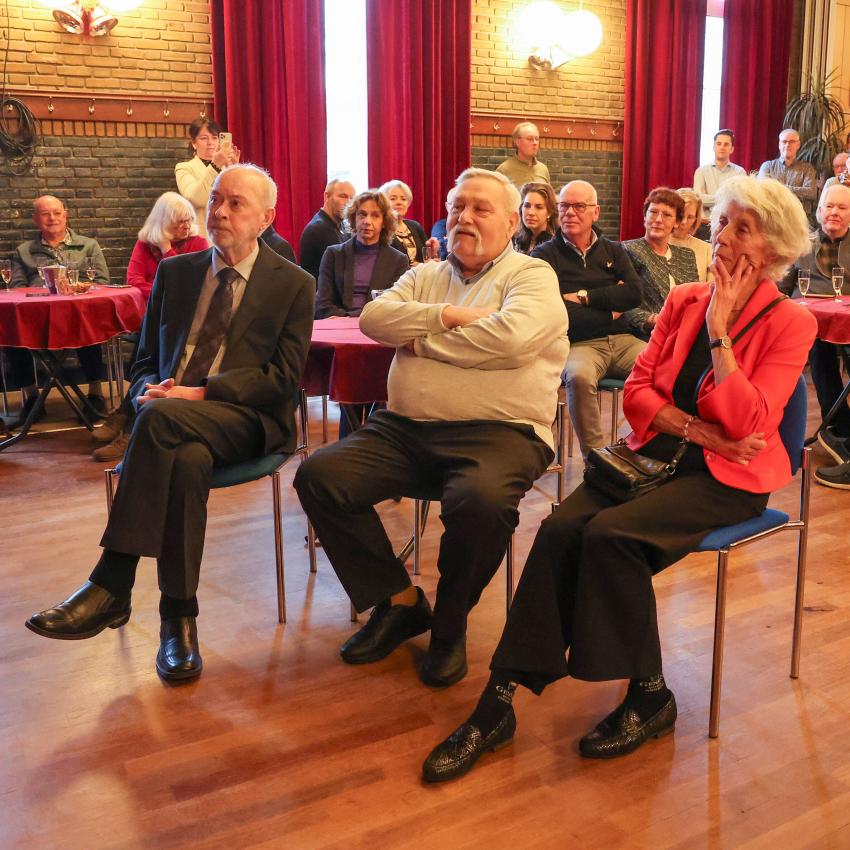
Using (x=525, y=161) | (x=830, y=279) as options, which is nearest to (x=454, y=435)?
(x=830, y=279)

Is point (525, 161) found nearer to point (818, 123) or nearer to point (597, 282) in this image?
point (818, 123)

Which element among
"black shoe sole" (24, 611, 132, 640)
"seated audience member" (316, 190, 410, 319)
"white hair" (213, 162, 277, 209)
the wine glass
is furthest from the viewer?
"seated audience member" (316, 190, 410, 319)

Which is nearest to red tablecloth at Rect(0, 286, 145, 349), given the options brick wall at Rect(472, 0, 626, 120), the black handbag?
the black handbag

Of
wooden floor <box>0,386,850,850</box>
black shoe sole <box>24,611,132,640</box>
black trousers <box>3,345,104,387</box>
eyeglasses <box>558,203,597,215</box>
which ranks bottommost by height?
wooden floor <box>0,386,850,850</box>

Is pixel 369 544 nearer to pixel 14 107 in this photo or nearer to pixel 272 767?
pixel 272 767

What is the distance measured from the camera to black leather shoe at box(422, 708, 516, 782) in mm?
1999

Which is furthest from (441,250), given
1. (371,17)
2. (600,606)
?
(600,606)

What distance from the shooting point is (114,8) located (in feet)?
20.7

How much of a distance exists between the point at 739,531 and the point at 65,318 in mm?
3518

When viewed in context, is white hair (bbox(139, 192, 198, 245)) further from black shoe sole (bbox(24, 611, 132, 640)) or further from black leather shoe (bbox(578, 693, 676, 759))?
black leather shoe (bbox(578, 693, 676, 759))

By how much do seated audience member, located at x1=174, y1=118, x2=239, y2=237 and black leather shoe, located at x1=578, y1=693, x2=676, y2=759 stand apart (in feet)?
16.6

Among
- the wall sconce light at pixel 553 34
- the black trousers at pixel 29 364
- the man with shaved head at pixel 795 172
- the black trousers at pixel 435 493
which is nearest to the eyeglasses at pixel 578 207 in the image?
the black trousers at pixel 435 493

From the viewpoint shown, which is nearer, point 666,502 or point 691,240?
point 666,502

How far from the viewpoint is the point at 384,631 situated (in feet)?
8.41
